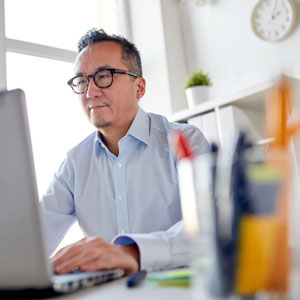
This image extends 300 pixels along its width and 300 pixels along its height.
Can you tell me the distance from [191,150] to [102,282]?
1.20ft

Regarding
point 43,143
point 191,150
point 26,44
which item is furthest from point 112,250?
point 26,44

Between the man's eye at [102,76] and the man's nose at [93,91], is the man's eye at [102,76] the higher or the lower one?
the higher one

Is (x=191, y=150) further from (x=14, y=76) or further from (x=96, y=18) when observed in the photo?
(x=96, y=18)

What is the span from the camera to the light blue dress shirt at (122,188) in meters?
1.39

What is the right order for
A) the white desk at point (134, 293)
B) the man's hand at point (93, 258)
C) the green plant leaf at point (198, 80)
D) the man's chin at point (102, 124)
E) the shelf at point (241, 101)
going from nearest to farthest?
1. the white desk at point (134, 293)
2. the man's hand at point (93, 258)
3. the man's chin at point (102, 124)
4. the shelf at point (241, 101)
5. the green plant leaf at point (198, 80)

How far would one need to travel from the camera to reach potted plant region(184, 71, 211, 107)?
7.97 feet

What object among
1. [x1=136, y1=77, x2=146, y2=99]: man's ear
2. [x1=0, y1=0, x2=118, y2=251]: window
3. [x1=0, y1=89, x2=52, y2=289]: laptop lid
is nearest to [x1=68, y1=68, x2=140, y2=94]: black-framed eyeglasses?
[x1=136, y1=77, x2=146, y2=99]: man's ear

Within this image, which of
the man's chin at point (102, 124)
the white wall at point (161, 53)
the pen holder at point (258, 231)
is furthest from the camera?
the white wall at point (161, 53)

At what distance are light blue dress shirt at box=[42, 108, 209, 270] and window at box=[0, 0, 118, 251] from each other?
Result: 759 mm

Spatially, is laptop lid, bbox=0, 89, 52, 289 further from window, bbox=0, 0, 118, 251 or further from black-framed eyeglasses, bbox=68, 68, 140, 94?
window, bbox=0, 0, 118, 251

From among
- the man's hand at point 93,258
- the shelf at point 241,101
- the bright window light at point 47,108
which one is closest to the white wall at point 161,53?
the shelf at point 241,101

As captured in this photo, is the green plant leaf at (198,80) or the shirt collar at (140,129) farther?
the green plant leaf at (198,80)

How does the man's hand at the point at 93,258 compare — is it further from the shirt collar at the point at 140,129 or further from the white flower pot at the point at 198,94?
the white flower pot at the point at 198,94

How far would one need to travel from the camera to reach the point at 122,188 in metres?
1.43
